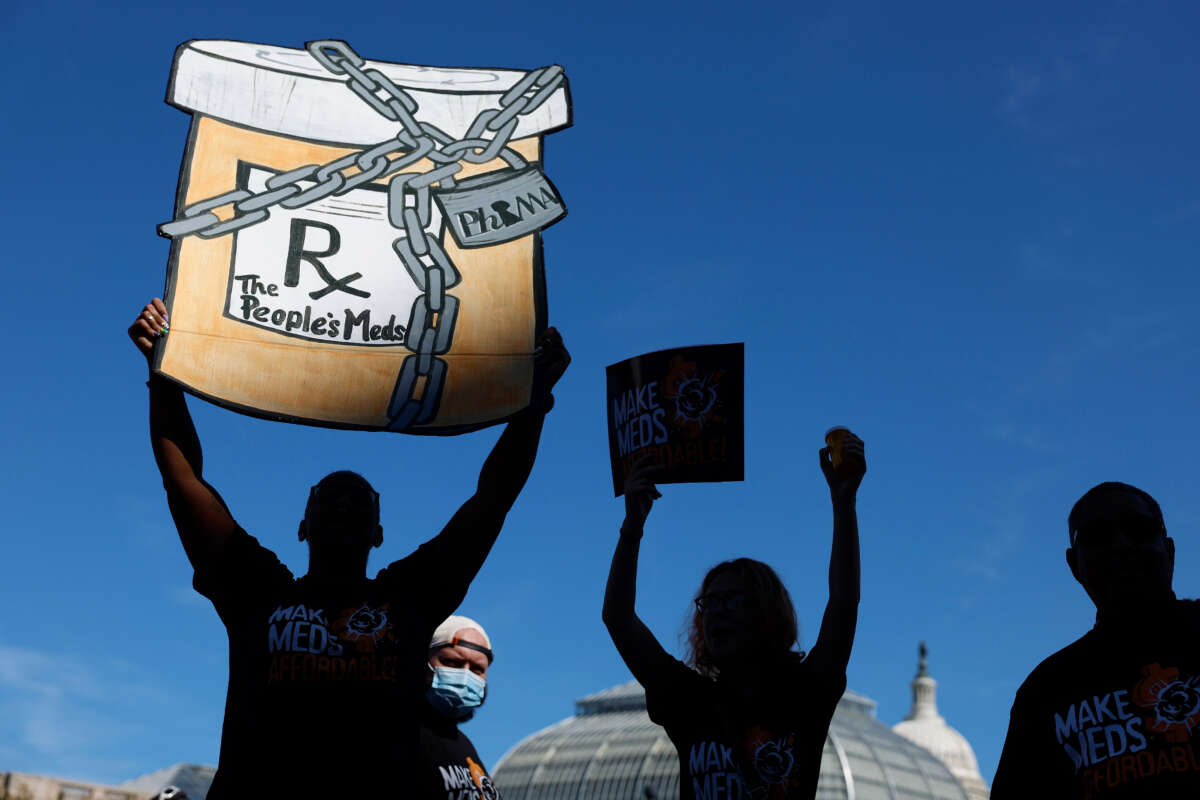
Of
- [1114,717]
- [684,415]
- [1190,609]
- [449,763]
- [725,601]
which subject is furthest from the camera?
[449,763]

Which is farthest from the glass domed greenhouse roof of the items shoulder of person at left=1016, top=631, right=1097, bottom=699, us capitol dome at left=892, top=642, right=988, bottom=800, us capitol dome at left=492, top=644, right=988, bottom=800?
shoulder of person at left=1016, top=631, right=1097, bottom=699

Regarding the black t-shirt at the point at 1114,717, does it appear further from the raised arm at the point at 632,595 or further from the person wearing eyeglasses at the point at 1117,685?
the raised arm at the point at 632,595

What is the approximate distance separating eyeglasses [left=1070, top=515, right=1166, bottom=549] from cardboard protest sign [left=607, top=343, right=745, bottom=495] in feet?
5.13

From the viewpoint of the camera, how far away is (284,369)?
584 cm

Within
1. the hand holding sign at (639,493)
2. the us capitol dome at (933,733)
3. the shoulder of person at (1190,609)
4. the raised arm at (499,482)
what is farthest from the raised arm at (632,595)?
the us capitol dome at (933,733)

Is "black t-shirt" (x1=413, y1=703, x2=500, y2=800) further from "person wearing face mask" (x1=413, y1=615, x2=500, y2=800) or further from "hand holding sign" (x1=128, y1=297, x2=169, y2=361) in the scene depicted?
"hand holding sign" (x1=128, y1=297, x2=169, y2=361)

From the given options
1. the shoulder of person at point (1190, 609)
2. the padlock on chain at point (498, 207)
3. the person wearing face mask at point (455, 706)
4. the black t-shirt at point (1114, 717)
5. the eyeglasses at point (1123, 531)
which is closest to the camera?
the black t-shirt at point (1114, 717)

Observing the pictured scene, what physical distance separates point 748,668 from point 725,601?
0.25m

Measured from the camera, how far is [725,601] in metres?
5.23

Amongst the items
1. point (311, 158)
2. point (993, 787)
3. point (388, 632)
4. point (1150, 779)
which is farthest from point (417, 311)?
point (1150, 779)

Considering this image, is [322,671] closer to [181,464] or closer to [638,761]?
[181,464]

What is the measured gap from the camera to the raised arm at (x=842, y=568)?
16.5 feet

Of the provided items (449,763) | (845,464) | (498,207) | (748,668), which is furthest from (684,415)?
(449,763)

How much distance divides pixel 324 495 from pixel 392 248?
1.41 m
